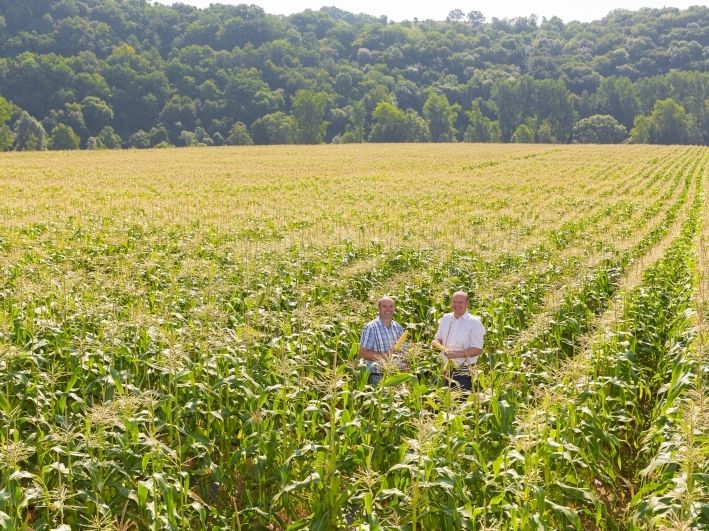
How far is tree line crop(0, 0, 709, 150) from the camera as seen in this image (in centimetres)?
11531

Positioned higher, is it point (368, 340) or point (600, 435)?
point (368, 340)

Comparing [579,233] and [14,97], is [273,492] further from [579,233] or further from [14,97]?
[14,97]

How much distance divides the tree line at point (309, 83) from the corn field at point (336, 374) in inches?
3536

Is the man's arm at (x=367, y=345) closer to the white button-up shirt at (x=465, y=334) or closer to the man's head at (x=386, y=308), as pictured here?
the man's head at (x=386, y=308)

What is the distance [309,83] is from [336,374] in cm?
14514

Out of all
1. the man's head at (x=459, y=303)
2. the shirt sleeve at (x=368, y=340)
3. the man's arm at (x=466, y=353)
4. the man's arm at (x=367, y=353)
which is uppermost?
the man's head at (x=459, y=303)

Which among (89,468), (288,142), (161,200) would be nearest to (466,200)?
(161,200)

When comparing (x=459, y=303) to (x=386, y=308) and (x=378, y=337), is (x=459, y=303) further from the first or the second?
(x=378, y=337)

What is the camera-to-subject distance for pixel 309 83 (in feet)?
477

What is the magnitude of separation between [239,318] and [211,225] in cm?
1086

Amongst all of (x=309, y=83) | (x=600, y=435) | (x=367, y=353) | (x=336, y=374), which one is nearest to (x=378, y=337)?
(x=367, y=353)

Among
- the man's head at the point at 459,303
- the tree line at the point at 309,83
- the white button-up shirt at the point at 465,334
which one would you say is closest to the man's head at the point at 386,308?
the white button-up shirt at the point at 465,334

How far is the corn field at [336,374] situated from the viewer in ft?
17.2

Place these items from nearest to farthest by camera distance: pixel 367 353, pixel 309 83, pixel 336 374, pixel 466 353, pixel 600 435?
pixel 336 374, pixel 600 435, pixel 367 353, pixel 466 353, pixel 309 83
